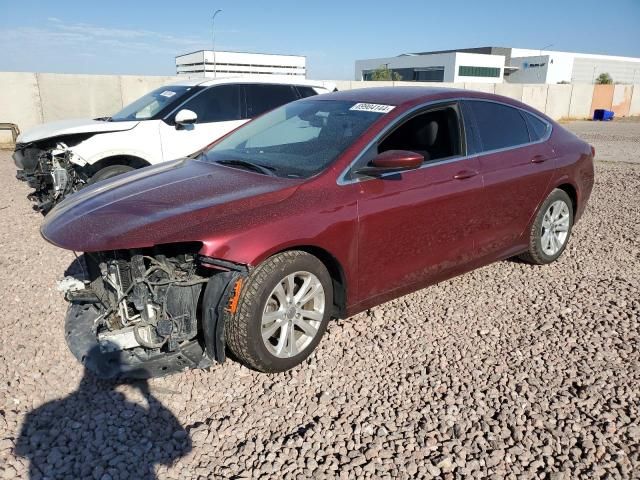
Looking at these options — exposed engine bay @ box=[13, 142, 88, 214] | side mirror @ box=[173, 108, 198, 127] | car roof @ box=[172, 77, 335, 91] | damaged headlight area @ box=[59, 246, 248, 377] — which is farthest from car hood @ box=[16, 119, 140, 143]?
damaged headlight area @ box=[59, 246, 248, 377]

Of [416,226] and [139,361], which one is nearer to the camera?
[139,361]

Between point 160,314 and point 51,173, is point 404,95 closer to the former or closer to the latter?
point 160,314

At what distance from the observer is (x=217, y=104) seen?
748 centimetres

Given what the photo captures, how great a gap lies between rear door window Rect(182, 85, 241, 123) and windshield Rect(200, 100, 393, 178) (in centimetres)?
311

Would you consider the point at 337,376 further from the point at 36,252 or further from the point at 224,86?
the point at 224,86

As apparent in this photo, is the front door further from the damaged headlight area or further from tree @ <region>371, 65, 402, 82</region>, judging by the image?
tree @ <region>371, 65, 402, 82</region>

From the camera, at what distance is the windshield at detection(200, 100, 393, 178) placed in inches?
137

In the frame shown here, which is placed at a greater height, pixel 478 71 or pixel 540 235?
pixel 478 71

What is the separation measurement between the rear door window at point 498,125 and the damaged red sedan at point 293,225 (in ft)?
0.05

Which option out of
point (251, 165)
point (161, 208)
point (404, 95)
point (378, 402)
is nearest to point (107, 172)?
point (251, 165)

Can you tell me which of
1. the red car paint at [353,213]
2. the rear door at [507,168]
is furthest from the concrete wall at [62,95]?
the red car paint at [353,213]

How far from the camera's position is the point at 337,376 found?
318 cm

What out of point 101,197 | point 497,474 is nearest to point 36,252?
point 101,197

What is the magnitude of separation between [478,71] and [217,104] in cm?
9220
